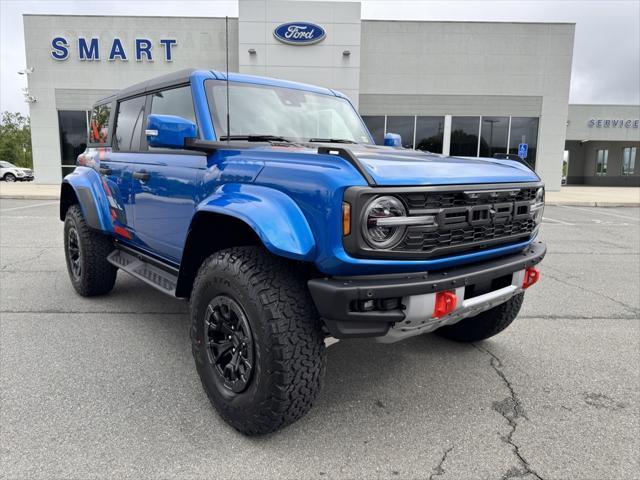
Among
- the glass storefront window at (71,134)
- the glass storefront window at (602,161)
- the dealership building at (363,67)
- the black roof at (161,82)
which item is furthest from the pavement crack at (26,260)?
the glass storefront window at (602,161)

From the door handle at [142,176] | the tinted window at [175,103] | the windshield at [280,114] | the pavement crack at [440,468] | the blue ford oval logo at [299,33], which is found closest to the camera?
the pavement crack at [440,468]

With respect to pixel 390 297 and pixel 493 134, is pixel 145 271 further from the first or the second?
pixel 493 134

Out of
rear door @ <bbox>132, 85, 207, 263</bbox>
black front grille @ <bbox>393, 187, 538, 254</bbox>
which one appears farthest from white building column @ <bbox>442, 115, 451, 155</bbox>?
black front grille @ <bbox>393, 187, 538, 254</bbox>

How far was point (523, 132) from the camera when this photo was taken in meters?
21.5

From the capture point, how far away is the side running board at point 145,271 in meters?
3.25

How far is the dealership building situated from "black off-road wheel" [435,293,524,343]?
17.4 meters

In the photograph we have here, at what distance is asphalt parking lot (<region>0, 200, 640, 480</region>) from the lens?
222cm

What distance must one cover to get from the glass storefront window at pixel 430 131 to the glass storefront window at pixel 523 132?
127 inches

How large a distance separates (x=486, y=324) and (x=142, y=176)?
9.07 feet

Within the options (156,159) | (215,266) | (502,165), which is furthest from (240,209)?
(502,165)

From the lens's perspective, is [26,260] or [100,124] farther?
[26,260]

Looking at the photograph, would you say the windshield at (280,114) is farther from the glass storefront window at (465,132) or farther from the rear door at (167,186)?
the glass storefront window at (465,132)

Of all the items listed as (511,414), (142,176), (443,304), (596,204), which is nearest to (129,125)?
(142,176)

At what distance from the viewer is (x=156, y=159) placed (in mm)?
3391
